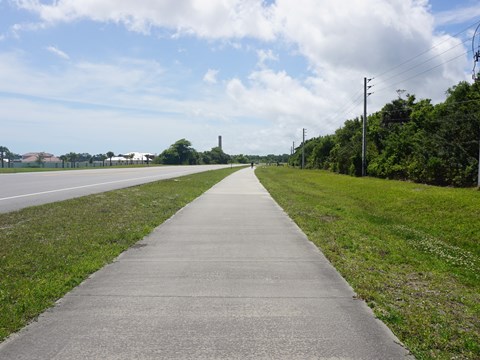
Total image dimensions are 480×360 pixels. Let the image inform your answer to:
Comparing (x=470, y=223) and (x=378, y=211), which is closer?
(x=470, y=223)

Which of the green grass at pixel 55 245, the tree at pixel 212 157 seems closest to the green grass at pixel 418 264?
the green grass at pixel 55 245

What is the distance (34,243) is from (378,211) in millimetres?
13082

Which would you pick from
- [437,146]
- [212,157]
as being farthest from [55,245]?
[212,157]

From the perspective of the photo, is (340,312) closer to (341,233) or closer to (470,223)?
(341,233)

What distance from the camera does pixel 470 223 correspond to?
12.3 m

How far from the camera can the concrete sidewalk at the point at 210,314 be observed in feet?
11.9

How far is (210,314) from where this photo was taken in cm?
444

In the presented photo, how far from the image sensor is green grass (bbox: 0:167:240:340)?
487 centimetres

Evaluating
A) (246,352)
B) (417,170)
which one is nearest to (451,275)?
(246,352)

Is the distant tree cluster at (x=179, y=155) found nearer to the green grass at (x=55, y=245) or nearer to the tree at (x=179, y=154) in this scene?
the tree at (x=179, y=154)

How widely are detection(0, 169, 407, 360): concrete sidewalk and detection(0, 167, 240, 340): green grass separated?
0.30m

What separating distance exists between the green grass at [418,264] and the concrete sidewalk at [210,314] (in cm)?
29

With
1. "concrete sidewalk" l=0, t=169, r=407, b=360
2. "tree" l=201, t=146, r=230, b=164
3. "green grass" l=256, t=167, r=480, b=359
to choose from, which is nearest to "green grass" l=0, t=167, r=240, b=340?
"concrete sidewalk" l=0, t=169, r=407, b=360

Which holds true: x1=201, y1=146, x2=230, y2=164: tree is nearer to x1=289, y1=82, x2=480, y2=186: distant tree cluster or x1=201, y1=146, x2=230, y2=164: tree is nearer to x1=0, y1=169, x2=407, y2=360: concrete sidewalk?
x1=289, y1=82, x2=480, y2=186: distant tree cluster
